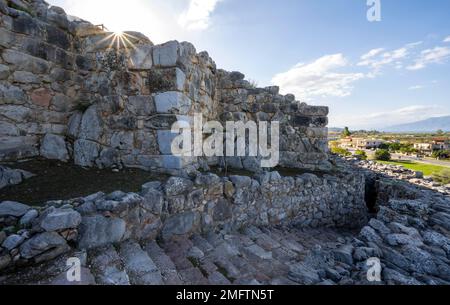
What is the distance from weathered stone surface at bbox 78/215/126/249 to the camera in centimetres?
221

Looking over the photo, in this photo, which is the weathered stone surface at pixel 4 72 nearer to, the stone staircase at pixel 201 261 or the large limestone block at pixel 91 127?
the large limestone block at pixel 91 127

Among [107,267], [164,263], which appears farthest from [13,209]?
[164,263]

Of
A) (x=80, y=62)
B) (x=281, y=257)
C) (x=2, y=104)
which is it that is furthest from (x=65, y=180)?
(x=281, y=257)

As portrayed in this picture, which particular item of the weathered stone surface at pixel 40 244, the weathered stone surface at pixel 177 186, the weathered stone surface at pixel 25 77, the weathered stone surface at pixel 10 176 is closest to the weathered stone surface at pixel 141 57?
the weathered stone surface at pixel 25 77

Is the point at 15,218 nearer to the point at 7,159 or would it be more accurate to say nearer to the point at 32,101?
the point at 7,159

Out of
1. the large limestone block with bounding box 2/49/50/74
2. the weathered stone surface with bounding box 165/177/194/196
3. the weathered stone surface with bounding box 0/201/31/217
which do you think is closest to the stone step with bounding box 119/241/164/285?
the weathered stone surface with bounding box 165/177/194/196

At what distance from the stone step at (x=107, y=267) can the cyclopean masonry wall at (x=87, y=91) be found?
5.17ft

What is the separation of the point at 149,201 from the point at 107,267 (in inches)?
34.5

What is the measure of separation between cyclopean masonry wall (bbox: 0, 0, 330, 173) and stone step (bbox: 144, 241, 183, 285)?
1.28 metres

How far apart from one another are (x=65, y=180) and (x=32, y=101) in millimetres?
1600

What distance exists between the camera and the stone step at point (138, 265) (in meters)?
2.06

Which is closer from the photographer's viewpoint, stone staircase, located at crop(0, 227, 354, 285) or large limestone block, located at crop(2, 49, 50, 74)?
stone staircase, located at crop(0, 227, 354, 285)

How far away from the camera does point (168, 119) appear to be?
3561mm

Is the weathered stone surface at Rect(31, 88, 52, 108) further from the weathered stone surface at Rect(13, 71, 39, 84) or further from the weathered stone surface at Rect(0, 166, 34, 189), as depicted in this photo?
the weathered stone surface at Rect(0, 166, 34, 189)
